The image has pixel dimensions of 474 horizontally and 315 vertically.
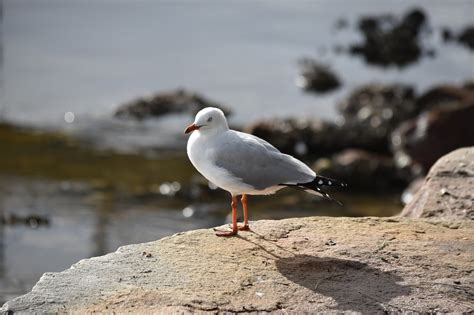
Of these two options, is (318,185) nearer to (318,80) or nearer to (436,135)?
(436,135)

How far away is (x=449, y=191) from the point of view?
230 inches

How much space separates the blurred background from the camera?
946cm

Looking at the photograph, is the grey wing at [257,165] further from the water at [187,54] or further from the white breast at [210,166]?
the water at [187,54]

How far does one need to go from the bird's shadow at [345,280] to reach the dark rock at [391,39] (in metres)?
13.1

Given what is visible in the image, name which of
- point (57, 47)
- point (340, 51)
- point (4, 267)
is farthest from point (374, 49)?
point (4, 267)

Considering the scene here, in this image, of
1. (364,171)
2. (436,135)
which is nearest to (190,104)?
(364,171)

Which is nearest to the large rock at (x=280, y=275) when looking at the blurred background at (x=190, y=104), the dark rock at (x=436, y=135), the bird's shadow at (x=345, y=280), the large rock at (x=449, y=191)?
the bird's shadow at (x=345, y=280)

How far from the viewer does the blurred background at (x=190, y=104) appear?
372 inches

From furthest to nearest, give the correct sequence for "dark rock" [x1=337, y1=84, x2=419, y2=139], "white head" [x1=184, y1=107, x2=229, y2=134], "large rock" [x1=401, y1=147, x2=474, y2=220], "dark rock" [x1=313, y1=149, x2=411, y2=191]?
1. "dark rock" [x1=337, y1=84, x2=419, y2=139]
2. "dark rock" [x1=313, y1=149, x2=411, y2=191]
3. "large rock" [x1=401, y1=147, x2=474, y2=220]
4. "white head" [x1=184, y1=107, x2=229, y2=134]

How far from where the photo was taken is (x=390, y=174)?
1085 centimetres

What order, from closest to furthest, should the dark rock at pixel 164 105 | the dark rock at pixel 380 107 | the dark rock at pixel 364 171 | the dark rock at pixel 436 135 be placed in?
the dark rock at pixel 364 171 → the dark rock at pixel 436 135 → the dark rock at pixel 380 107 → the dark rock at pixel 164 105

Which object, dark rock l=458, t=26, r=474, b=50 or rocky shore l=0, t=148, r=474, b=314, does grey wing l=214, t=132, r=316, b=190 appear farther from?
dark rock l=458, t=26, r=474, b=50

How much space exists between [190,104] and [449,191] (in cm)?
852

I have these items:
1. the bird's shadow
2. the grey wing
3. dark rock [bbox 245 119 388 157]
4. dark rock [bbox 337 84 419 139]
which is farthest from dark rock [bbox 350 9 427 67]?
the bird's shadow
